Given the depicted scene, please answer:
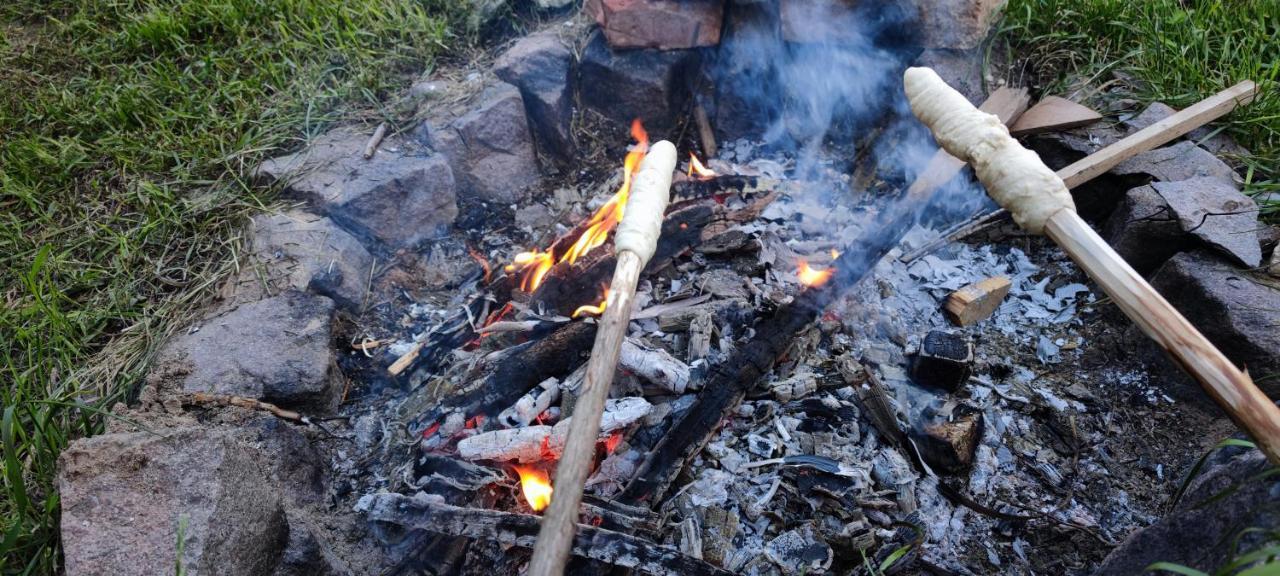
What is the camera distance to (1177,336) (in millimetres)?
1871

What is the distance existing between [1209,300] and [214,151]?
467 centimetres

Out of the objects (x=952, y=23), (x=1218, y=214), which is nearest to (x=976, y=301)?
(x=1218, y=214)

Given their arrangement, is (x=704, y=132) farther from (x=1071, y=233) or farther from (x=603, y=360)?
(x=603, y=360)

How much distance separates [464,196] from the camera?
396 centimetres

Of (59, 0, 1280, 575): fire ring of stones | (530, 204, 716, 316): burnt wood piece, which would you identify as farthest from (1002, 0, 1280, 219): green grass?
(530, 204, 716, 316): burnt wood piece

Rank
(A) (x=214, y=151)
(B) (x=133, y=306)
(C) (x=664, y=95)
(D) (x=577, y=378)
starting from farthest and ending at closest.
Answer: (C) (x=664, y=95) < (A) (x=214, y=151) < (B) (x=133, y=306) < (D) (x=577, y=378)

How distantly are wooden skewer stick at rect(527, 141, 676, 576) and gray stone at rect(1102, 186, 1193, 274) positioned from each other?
2.11 meters

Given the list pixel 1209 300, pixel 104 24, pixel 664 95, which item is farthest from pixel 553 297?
pixel 104 24

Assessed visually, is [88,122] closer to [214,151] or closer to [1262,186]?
[214,151]

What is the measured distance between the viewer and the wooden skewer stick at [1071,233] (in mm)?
1748

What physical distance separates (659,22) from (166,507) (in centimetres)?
327

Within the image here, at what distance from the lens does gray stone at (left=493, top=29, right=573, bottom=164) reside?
4.05m

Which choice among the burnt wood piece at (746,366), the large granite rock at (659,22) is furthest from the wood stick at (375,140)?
the burnt wood piece at (746,366)

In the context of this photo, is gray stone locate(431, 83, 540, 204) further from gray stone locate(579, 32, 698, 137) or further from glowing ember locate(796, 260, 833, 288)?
glowing ember locate(796, 260, 833, 288)
